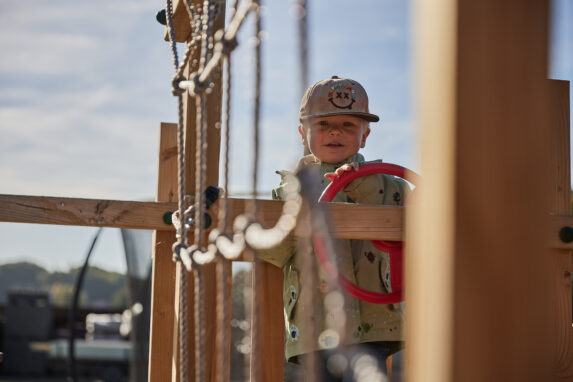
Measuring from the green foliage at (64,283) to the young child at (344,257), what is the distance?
39.2ft

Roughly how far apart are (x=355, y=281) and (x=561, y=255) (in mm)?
734

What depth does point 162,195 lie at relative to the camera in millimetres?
2422

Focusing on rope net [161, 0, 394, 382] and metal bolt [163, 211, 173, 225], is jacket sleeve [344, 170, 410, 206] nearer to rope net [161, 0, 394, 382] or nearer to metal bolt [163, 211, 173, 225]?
metal bolt [163, 211, 173, 225]

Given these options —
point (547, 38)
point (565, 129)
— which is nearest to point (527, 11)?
point (547, 38)

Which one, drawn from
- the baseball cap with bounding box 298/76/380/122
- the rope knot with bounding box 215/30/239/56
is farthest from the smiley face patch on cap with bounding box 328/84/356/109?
the rope knot with bounding box 215/30/239/56

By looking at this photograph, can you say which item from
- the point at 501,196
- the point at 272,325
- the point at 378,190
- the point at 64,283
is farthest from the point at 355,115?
the point at 64,283

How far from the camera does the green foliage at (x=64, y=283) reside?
1588 centimetres

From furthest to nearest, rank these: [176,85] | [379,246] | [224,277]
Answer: [379,246], [176,85], [224,277]

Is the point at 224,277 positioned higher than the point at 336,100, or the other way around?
the point at 336,100

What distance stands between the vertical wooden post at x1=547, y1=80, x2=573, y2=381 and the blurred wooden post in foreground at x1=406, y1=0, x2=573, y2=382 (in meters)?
1.69

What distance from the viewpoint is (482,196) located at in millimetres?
766

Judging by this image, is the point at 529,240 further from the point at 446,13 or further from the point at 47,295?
the point at 47,295

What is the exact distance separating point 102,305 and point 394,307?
18.5 m

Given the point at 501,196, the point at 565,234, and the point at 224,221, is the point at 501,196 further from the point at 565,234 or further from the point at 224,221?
the point at 565,234
